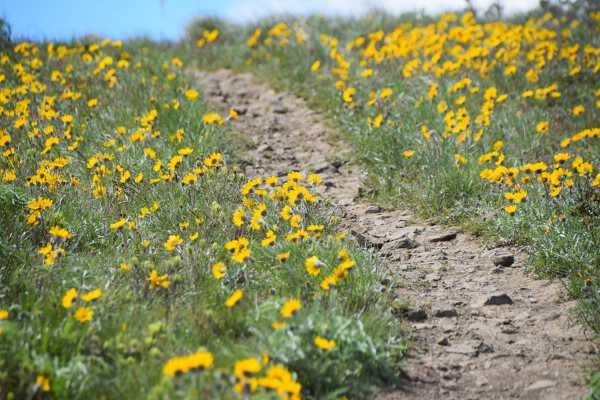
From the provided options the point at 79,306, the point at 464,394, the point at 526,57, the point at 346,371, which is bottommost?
the point at 464,394

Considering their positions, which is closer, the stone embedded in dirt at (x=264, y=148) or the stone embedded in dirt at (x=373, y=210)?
the stone embedded in dirt at (x=373, y=210)

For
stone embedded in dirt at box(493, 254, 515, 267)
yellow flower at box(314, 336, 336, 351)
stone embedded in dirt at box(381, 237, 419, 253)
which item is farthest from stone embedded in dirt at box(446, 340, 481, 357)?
stone embedded in dirt at box(381, 237, 419, 253)

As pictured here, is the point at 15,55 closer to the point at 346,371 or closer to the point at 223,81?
the point at 223,81

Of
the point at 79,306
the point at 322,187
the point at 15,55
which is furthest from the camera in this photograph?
the point at 15,55

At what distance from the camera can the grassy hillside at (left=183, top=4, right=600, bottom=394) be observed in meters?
5.20

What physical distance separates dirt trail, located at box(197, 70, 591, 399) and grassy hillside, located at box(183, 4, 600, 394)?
0.68 ft

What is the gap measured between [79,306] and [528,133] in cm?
534

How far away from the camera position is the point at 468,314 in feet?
14.4

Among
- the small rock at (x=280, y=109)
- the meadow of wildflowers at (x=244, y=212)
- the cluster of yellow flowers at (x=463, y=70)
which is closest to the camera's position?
the meadow of wildflowers at (x=244, y=212)

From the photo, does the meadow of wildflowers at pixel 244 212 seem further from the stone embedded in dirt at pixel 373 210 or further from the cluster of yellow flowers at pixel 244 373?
the stone embedded in dirt at pixel 373 210

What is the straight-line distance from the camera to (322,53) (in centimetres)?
1055

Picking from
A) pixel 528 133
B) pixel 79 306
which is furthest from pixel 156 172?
pixel 528 133

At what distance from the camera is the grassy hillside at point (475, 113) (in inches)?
205

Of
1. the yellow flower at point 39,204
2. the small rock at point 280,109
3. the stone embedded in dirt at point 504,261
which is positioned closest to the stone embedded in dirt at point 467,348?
the stone embedded in dirt at point 504,261
